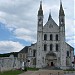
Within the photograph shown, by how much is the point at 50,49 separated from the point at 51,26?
804 centimetres

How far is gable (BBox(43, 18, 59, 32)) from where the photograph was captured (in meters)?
77.2

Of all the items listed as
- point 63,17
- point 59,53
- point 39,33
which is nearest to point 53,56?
point 59,53

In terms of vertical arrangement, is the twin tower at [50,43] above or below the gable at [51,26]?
below

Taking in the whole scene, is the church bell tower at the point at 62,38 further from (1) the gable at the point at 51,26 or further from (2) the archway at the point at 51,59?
(2) the archway at the point at 51,59

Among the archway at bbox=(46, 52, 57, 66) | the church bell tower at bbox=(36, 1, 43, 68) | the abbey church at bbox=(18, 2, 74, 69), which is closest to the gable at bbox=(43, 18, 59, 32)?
the abbey church at bbox=(18, 2, 74, 69)

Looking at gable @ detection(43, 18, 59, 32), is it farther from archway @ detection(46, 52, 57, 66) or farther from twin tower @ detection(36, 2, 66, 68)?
archway @ detection(46, 52, 57, 66)

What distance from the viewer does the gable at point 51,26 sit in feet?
253

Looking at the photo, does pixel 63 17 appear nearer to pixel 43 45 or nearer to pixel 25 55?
pixel 43 45

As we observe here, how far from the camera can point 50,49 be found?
75.6m

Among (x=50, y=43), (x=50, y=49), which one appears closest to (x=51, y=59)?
(x=50, y=49)

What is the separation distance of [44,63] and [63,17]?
17.0 meters

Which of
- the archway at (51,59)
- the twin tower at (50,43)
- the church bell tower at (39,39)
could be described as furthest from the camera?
the archway at (51,59)

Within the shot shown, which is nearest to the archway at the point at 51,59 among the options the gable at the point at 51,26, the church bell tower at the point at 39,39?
the church bell tower at the point at 39,39

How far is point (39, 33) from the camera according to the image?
76.4m
